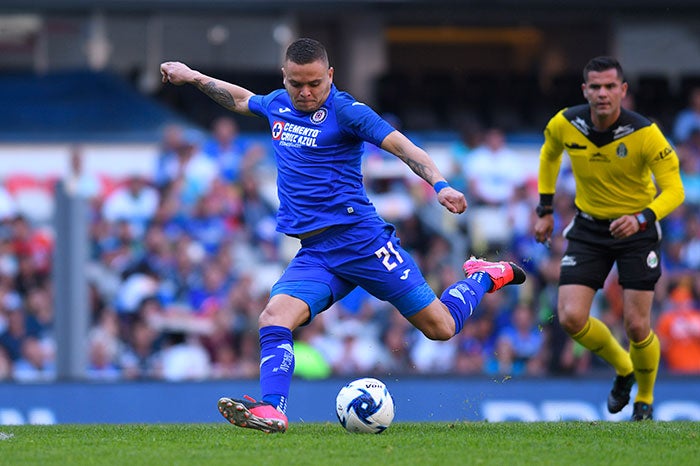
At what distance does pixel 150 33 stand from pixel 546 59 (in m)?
7.34

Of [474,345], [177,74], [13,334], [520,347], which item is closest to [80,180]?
[13,334]

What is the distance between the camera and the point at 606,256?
9359mm

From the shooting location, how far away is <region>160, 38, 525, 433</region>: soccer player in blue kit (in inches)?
302

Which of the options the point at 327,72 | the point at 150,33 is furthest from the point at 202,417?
the point at 150,33

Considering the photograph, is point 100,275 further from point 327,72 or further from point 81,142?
point 327,72

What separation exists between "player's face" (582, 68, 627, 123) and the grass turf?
2228 mm

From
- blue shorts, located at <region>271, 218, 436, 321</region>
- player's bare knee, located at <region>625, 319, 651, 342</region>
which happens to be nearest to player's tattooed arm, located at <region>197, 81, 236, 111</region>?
blue shorts, located at <region>271, 218, 436, 321</region>

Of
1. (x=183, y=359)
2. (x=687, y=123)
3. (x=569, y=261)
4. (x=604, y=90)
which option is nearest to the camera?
(x=604, y=90)

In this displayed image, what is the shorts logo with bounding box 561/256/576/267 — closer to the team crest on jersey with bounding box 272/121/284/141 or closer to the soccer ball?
the soccer ball

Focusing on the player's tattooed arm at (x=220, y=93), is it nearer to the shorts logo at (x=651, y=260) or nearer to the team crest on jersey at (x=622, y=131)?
the team crest on jersey at (x=622, y=131)

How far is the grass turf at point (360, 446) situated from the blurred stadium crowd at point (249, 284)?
4611mm

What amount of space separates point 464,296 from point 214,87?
87.0 inches

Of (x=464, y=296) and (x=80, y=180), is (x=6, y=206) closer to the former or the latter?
(x=80, y=180)

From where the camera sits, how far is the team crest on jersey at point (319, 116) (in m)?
7.85
